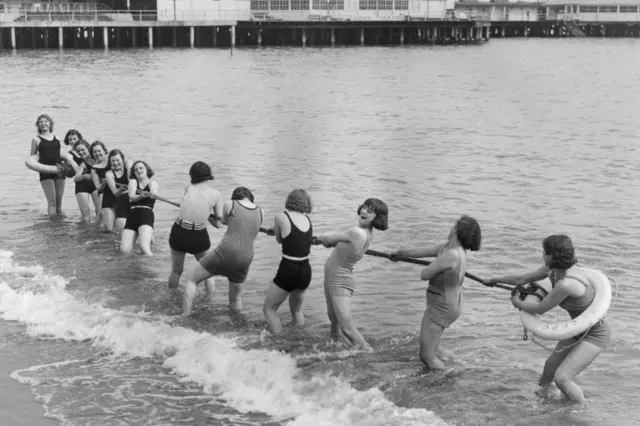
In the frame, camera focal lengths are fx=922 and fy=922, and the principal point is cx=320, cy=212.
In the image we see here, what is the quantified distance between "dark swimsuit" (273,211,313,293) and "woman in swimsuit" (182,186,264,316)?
642mm

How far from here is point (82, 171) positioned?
16.2 metres

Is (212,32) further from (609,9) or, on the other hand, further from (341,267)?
(341,267)

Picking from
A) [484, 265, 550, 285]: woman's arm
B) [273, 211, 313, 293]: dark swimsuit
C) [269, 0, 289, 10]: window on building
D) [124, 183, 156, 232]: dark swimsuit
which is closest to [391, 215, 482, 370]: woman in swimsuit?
[484, 265, 550, 285]: woman's arm

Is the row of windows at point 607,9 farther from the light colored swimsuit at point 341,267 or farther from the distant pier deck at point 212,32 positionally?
the light colored swimsuit at point 341,267

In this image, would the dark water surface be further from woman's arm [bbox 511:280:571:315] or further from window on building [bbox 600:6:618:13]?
window on building [bbox 600:6:618:13]

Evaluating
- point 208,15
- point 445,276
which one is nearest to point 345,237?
point 445,276

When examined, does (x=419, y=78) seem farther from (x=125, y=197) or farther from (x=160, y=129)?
(x=125, y=197)

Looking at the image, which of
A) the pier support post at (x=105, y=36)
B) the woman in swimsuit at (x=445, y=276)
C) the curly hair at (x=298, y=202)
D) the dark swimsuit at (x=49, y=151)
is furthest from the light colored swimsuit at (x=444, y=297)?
the pier support post at (x=105, y=36)

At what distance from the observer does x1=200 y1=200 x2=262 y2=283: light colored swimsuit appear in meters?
10.9

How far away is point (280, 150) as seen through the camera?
31.0 m

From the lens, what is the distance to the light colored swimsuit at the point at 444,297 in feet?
31.6

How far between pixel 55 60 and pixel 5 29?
1370 cm

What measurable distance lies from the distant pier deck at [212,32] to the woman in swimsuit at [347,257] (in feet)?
261

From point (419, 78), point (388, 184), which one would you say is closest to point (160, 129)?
point (388, 184)
